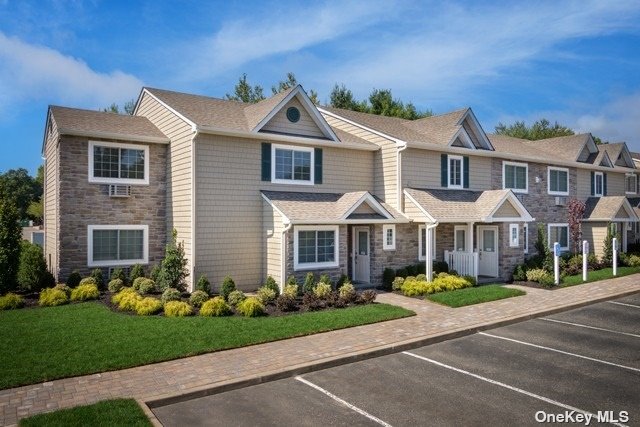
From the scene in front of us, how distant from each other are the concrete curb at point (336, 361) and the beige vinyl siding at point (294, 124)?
1032 centimetres

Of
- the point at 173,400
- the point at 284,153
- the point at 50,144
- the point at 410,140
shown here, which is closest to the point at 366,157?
the point at 410,140

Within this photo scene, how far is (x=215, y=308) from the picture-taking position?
1302 centimetres

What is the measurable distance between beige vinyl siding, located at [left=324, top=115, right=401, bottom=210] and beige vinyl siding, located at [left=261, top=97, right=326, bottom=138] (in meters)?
2.74

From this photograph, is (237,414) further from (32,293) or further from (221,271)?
(32,293)

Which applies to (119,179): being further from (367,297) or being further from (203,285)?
(367,297)

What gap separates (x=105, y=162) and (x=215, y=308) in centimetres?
822

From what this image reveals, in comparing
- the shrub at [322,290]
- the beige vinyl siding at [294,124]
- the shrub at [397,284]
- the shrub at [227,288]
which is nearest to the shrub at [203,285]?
the shrub at [227,288]

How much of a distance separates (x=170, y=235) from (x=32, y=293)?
16.5 feet

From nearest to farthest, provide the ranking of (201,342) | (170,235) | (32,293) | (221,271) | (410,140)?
(201,342), (32,293), (221,271), (170,235), (410,140)

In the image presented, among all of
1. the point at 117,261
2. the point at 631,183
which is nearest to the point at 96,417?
the point at 117,261

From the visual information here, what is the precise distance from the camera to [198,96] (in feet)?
69.1

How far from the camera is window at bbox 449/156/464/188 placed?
21938 millimetres

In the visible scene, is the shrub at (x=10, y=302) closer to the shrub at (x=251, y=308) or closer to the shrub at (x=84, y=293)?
the shrub at (x=84, y=293)

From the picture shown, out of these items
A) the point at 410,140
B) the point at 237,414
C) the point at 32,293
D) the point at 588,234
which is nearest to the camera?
the point at 237,414
